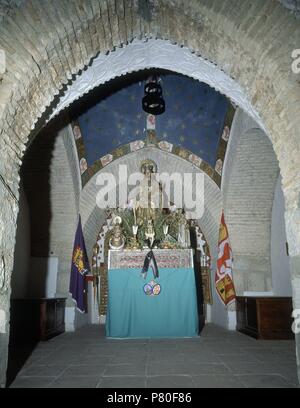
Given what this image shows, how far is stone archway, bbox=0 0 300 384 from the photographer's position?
305cm

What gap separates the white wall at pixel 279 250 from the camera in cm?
689

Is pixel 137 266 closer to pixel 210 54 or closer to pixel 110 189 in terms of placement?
pixel 110 189

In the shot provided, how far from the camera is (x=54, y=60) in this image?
11.4 feet

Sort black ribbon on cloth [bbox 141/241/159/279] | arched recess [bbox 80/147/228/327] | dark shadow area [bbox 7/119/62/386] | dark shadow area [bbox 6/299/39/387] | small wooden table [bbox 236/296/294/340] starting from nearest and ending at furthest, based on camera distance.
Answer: small wooden table [bbox 236/296/294/340], dark shadow area [bbox 6/299/39/387], dark shadow area [bbox 7/119/62/386], black ribbon on cloth [bbox 141/241/159/279], arched recess [bbox 80/147/228/327]

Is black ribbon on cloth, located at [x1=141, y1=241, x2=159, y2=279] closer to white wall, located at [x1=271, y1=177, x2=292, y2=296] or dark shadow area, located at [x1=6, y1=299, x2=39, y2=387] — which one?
dark shadow area, located at [x1=6, y1=299, x2=39, y2=387]

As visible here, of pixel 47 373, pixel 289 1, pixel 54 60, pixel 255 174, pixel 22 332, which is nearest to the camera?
pixel 289 1

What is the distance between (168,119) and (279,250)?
4.06 meters

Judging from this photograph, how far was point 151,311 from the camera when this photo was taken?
6145mm

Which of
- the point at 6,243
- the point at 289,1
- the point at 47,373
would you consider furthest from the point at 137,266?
the point at 289,1

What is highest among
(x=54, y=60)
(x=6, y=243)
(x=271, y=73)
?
(x=54, y=60)

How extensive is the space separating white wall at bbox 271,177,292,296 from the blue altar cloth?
2.18m

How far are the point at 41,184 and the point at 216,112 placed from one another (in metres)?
4.39
